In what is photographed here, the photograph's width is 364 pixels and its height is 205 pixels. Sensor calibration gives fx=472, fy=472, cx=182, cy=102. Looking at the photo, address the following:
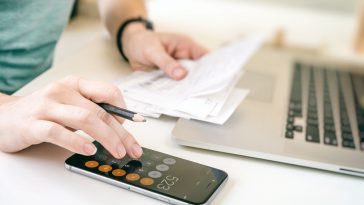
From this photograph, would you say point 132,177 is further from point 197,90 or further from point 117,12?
point 117,12

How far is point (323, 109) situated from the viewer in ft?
2.48

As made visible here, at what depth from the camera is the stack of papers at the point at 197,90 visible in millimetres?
684

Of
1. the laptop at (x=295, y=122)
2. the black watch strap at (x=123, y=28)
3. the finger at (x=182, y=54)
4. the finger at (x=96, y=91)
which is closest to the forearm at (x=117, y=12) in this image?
the black watch strap at (x=123, y=28)

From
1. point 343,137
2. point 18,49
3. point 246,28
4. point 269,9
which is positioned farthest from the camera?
point 269,9

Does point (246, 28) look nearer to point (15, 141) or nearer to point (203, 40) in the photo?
point (203, 40)

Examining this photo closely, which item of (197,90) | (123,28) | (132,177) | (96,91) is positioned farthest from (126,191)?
(123,28)

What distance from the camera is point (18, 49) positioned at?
82 cm

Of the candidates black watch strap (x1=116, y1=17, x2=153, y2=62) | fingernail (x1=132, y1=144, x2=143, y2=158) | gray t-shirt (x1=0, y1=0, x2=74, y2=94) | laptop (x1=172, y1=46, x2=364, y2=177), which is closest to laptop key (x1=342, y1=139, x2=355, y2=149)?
laptop (x1=172, y1=46, x2=364, y2=177)

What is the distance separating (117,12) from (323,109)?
0.47m

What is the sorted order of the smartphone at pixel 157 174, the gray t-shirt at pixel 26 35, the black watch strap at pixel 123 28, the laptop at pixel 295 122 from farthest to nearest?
the black watch strap at pixel 123 28
the gray t-shirt at pixel 26 35
the laptop at pixel 295 122
the smartphone at pixel 157 174

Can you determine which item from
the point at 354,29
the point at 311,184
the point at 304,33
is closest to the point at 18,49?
the point at 311,184

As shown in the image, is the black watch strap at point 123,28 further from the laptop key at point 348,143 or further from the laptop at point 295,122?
the laptop key at point 348,143

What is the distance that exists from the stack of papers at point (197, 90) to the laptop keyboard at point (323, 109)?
0.31 ft

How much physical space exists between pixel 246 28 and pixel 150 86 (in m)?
0.63
